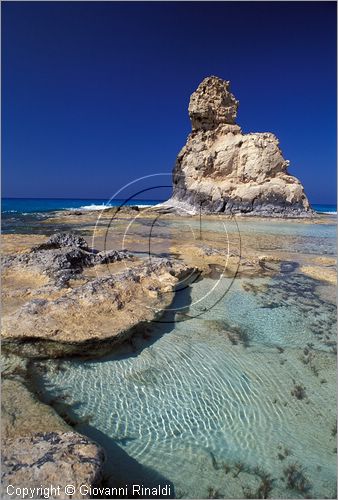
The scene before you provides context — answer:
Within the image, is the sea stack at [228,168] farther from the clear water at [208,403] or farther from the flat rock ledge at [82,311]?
the clear water at [208,403]

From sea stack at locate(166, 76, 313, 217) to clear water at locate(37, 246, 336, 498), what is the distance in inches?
1450

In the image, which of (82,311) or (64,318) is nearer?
(64,318)

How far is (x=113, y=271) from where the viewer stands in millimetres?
9062

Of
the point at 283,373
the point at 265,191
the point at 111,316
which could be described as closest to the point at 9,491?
the point at 111,316

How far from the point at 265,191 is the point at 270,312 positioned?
36374 millimetres

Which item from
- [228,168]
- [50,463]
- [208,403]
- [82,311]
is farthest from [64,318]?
[228,168]

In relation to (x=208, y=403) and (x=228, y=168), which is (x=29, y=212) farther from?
(x=208, y=403)

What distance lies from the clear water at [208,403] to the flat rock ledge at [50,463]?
0.63 meters

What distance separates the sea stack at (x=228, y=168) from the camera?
41.5m

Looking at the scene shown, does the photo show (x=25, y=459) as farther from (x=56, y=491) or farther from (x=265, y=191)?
(x=265, y=191)

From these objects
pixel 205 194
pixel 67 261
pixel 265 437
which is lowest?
pixel 265 437

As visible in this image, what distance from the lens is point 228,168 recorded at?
43.8 m

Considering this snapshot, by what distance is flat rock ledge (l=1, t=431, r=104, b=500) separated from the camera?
8.66ft

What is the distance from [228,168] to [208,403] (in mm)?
42466
